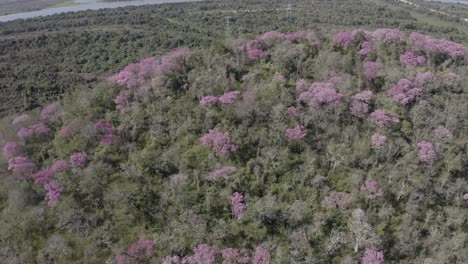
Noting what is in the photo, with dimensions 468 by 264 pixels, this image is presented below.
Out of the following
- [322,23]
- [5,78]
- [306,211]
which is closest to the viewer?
[306,211]

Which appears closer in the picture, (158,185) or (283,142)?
(158,185)

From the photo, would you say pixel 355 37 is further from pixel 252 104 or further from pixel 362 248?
pixel 362 248

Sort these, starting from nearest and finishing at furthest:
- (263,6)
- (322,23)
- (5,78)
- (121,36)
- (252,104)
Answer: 1. (252,104)
2. (5,78)
3. (121,36)
4. (322,23)
5. (263,6)

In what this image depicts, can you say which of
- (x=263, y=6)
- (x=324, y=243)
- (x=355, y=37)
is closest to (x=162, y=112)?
(x=324, y=243)

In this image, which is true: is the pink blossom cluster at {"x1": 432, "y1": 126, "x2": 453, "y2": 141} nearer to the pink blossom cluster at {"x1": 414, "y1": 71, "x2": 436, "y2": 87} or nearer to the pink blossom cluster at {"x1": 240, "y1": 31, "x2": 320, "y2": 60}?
the pink blossom cluster at {"x1": 414, "y1": 71, "x2": 436, "y2": 87}

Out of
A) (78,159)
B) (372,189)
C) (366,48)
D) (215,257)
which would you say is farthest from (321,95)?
(78,159)

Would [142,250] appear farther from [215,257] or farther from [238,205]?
[238,205]

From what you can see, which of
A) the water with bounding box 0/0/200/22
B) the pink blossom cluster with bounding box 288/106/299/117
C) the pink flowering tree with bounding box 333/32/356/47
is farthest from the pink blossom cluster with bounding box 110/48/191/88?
the water with bounding box 0/0/200/22
